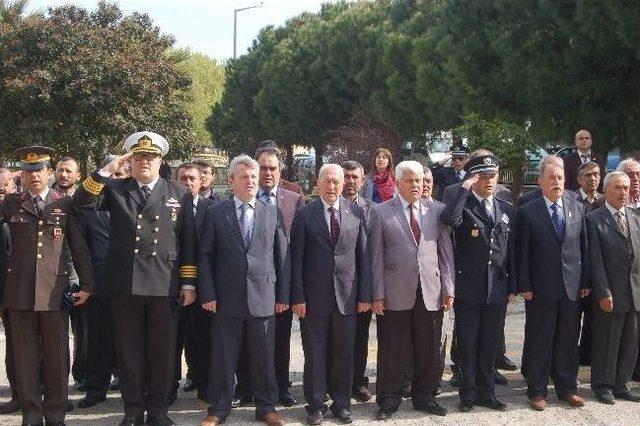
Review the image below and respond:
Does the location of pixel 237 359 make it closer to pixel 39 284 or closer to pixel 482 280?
pixel 39 284

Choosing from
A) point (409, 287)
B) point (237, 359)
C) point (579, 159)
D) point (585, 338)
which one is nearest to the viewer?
point (237, 359)

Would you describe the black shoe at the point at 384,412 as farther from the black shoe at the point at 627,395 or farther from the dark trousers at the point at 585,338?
the dark trousers at the point at 585,338

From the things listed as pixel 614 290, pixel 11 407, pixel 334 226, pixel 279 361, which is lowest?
pixel 11 407

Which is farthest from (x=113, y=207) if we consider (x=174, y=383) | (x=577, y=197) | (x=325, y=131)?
(x=325, y=131)

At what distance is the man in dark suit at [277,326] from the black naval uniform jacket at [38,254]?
156 centimetres

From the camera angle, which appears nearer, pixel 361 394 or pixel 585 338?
pixel 361 394

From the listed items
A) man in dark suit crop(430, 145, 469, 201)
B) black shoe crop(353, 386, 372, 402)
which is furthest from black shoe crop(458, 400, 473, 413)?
man in dark suit crop(430, 145, 469, 201)

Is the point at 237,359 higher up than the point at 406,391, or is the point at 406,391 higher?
the point at 237,359

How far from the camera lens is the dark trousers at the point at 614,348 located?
22.7 feet

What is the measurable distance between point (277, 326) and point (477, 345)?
166 cm

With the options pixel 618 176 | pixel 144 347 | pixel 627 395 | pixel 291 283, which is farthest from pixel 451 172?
pixel 144 347

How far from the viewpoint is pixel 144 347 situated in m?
6.22

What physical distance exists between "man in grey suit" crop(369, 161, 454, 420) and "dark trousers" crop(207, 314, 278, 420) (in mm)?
889

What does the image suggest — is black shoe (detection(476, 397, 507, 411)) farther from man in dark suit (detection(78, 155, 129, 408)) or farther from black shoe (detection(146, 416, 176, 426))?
man in dark suit (detection(78, 155, 129, 408))
